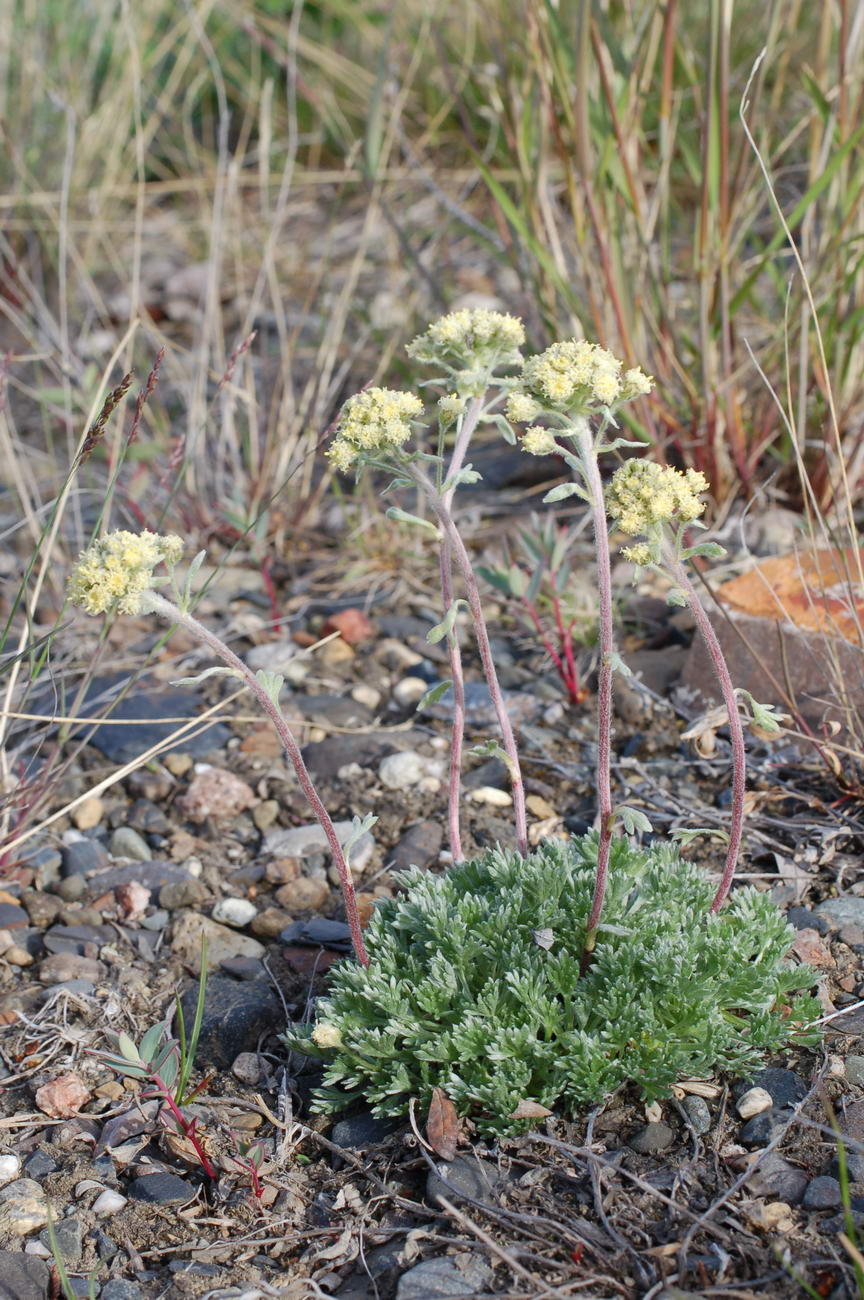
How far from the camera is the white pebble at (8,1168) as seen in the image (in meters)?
2.04

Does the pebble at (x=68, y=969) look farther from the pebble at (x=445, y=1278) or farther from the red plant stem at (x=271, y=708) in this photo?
the pebble at (x=445, y=1278)

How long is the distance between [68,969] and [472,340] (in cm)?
153

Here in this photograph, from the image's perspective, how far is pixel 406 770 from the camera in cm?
301

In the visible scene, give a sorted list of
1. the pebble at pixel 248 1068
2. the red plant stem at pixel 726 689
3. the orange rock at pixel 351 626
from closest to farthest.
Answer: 1. the red plant stem at pixel 726 689
2. the pebble at pixel 248 1068
3. the orange rock at pixel 351 626

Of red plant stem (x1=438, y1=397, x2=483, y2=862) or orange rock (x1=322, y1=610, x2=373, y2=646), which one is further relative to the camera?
orange rock (x1=322, y1=610, x2=373, y2=646)

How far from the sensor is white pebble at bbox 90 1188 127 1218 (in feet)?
6.50

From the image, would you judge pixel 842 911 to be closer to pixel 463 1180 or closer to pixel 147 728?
pixel 463 1180

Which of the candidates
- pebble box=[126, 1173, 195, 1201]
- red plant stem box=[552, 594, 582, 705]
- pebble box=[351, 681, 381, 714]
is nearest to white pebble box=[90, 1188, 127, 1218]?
pebble box=[126, 1173, 195, 1201]

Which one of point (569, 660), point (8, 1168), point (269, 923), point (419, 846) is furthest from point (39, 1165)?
point (569, 660)

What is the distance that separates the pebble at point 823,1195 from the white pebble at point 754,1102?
167 millimetres

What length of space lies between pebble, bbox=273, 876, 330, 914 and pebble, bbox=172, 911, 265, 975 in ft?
0.39

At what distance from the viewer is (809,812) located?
2.70m

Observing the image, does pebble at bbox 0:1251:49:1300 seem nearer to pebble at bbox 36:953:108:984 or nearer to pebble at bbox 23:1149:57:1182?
pebble at bbox 23:1149:57:1182

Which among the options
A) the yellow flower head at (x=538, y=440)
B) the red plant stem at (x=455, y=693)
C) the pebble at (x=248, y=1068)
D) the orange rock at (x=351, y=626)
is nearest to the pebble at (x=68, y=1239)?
the pebble at (x=248, y=1068)
